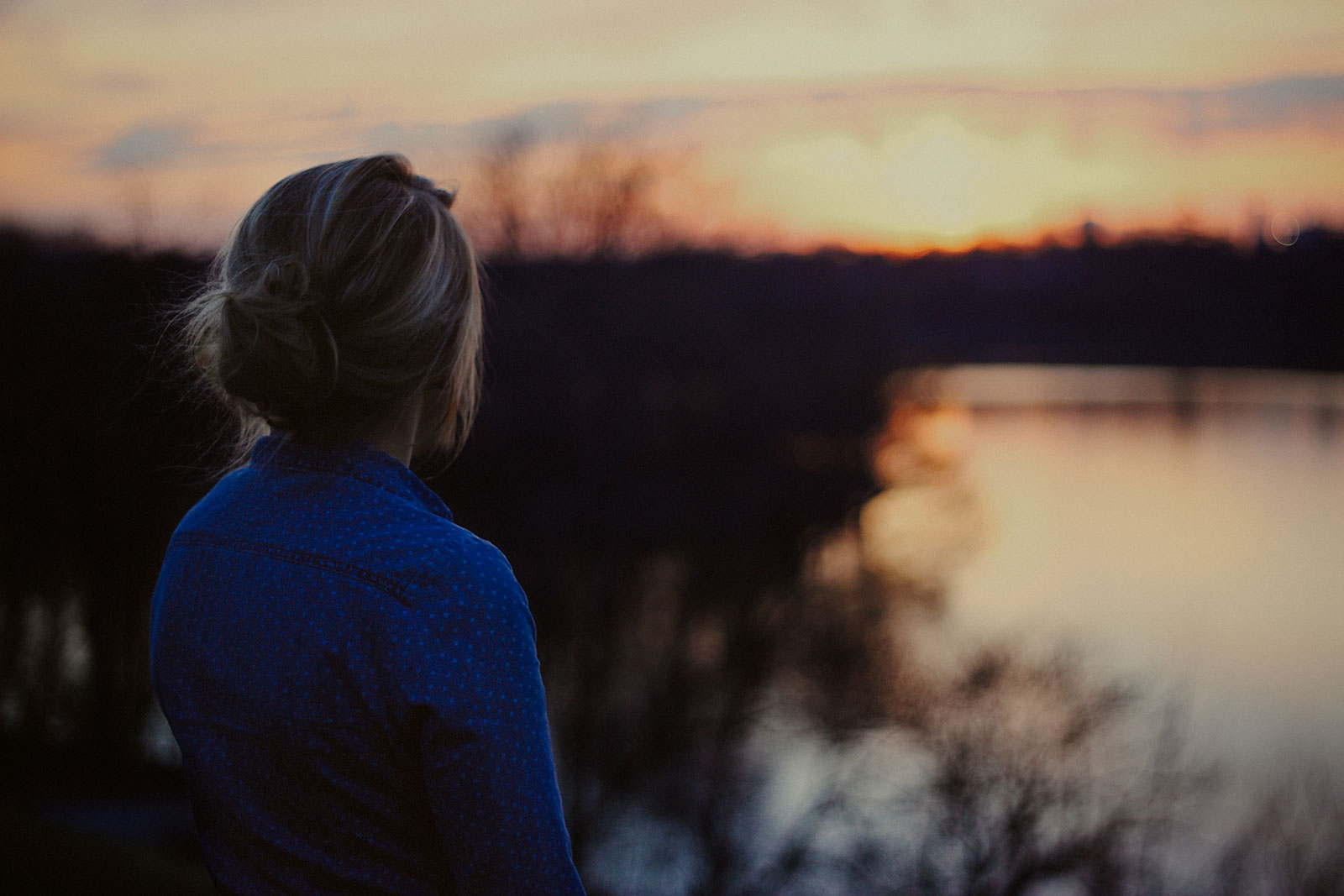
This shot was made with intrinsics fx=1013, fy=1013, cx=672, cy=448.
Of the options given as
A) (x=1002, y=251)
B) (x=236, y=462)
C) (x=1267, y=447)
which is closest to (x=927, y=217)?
(x=1002, y=251)

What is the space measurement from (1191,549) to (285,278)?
79.3 feet

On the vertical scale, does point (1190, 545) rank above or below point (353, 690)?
below

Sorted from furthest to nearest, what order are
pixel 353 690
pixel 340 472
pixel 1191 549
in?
pixel 1191 549
pixel 340 472
pixel 353 690

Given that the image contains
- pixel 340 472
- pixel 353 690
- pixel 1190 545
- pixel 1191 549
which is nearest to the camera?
pixel 353 690

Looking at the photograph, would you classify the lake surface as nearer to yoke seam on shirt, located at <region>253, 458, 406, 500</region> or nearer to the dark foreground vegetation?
the dark foreground vegetation

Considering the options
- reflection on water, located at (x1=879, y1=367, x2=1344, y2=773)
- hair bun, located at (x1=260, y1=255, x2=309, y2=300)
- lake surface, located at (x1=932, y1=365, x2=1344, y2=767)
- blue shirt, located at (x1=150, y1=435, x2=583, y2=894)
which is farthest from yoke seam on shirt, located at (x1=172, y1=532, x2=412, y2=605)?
reflection on water, located at (x1=879, y1=367, x2=1344, y2=773)

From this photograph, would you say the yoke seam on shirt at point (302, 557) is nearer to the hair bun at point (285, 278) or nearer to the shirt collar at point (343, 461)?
the shirt collar at point (343, 461)

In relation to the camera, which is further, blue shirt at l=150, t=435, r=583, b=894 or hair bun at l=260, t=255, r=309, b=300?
hair bun at l=260, t=255, r=309, b=300

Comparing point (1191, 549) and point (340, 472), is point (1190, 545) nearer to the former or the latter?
point (1191, 549)

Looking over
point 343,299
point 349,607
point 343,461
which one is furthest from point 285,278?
point 349,607

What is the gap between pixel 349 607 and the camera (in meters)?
0.92

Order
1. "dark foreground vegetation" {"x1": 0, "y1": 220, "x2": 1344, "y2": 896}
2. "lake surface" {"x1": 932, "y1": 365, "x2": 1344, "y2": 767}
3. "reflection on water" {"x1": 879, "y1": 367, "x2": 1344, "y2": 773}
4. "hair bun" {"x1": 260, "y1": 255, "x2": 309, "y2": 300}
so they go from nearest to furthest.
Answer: "hair bun" {"x1": 260, "y1": 255, "x2": 309, "y2": 300}, "dark foreground vegetation" {"x1": 0, "y1": 220, "x2": 1344, "y2": 896}, "lake surface" {"x1": 932, "y1": 365, "x2": 1344, "y2": 767}, "reflection on water" {"x1": 879, "y1": 367, "x2": 1344, "y2": 773}

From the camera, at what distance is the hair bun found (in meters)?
0.99

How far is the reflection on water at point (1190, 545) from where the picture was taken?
16125 mm
